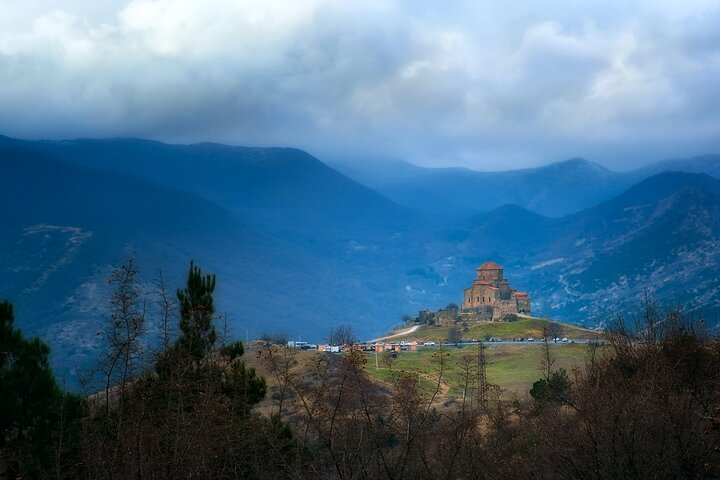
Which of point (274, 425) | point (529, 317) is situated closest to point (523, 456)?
point (274, 425)

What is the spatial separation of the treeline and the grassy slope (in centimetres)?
9427

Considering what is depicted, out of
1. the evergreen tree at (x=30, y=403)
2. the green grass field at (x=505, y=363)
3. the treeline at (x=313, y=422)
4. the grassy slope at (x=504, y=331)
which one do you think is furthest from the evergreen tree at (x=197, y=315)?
the grassy slope at (x=504, y=331)

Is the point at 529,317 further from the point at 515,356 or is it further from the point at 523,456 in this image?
the point at 523,456

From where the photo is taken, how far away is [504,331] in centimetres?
13175

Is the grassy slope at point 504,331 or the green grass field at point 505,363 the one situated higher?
the grassy slope at point 504,331

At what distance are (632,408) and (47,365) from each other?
19795mm

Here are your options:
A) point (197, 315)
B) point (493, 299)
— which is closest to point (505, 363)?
point (493, 299)

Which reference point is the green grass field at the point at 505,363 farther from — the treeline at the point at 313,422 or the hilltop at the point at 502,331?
the treeline at the point at 313,422

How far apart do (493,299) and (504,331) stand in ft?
76.2

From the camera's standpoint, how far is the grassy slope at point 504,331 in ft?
421

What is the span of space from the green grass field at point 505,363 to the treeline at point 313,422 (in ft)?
132

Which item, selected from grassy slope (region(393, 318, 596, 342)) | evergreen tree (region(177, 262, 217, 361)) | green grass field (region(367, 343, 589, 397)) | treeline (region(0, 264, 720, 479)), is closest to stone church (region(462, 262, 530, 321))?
grassy slope (region(393, 318, 596, 342))

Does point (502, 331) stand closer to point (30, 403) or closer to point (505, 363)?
point (505, 363)

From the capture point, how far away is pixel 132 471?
65.5 ft
